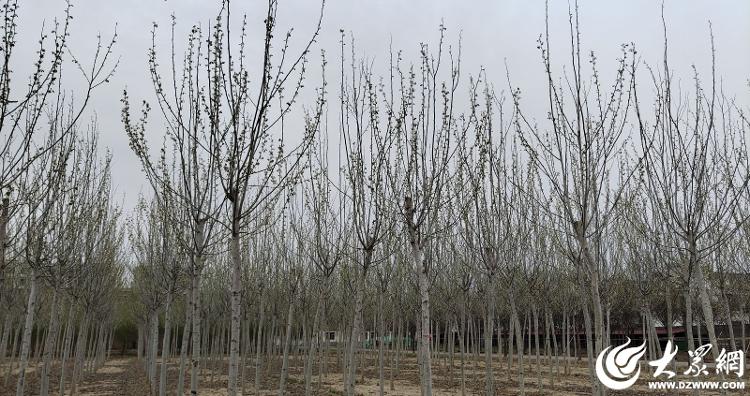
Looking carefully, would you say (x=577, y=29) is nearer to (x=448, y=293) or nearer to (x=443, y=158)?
(x=443, y=158)

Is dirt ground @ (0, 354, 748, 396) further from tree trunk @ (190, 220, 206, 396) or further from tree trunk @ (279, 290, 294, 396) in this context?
tree trunk @ (190, 220, 206, 396)

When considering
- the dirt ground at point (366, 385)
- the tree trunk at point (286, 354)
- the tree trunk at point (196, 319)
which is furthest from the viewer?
the dirt ground at point (366, 385)

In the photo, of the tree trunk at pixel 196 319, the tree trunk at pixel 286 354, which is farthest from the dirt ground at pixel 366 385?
Answer: the tree trunk at pixel 196 319

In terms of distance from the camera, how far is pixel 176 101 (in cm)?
562

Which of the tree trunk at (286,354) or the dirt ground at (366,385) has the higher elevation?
the tree trunk at (286,354)

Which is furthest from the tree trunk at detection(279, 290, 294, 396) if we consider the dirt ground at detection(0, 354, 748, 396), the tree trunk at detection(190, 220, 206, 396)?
the tree trunk at detection(190, 220, 206, 396)

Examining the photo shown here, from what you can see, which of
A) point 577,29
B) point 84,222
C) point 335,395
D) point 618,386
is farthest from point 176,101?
point 335,395

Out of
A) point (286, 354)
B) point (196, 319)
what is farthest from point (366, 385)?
point (196, 319)

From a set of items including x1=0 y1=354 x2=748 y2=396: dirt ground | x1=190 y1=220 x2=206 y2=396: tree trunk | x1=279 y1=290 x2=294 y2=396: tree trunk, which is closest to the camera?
x1=190 y1=220 x2=206 y2=396: tree trunk

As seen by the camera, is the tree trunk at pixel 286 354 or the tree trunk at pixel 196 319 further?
the tree trunk at pixel 286 354

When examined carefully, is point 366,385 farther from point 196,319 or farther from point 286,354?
point 196,319

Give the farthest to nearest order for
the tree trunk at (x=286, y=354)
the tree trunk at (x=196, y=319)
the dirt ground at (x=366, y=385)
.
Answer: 1. the dirt ground at (x=366, y=385)
2. the tree trunk at (x=286, y=354)
3. the tree trunk at (x=196, y=319)

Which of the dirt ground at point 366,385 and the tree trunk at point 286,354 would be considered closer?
the tree trunk at point 286,354

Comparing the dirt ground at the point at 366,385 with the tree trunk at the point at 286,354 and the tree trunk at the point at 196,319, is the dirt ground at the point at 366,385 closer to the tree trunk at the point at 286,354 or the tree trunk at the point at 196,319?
the tree trunk at the point at 286,354
